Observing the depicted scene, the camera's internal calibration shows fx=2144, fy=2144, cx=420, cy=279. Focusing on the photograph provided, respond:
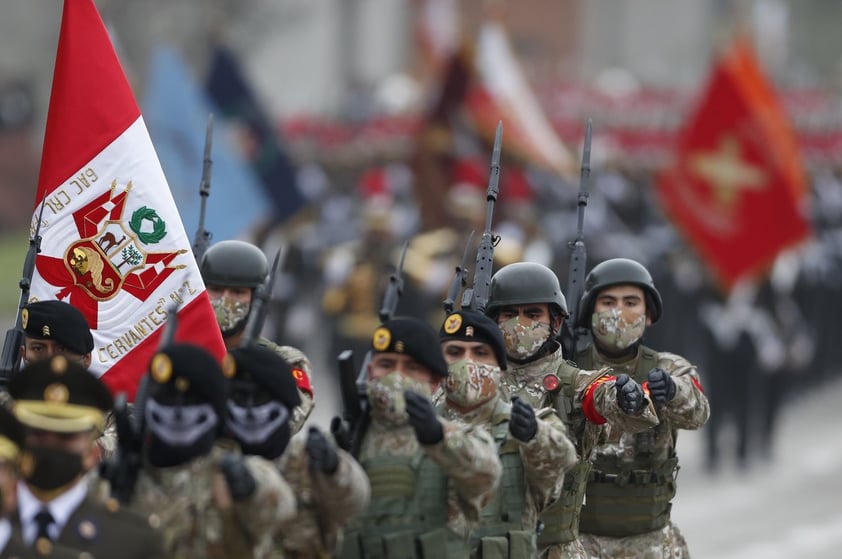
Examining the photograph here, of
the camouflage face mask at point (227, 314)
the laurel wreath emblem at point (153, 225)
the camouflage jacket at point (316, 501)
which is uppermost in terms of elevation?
the laurel wreath emblem at point (153, 225)

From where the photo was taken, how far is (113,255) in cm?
884

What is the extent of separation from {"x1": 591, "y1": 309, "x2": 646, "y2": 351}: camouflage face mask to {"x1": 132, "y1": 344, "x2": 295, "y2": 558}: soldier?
10.6 ft

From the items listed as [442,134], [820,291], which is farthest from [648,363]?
[820,291]

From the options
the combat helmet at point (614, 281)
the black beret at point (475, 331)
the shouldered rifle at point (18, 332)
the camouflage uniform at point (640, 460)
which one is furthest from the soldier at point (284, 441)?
the combat helmet at point (614, 281)

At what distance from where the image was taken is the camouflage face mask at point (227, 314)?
30.6ft

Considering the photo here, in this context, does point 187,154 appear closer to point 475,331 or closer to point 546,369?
point 546,369

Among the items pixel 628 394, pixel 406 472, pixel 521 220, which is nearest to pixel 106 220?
pixel 406 472

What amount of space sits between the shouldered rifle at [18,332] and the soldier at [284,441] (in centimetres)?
173

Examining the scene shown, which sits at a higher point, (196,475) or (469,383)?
(469,383)

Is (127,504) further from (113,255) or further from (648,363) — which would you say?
(648,363)

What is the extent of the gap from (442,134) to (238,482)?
54.8 feet

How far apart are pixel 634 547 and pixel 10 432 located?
4.03 m

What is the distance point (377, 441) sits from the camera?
24.4 ft

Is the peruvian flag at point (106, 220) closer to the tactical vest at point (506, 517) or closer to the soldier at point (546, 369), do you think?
the soldier at point (546, 369)
